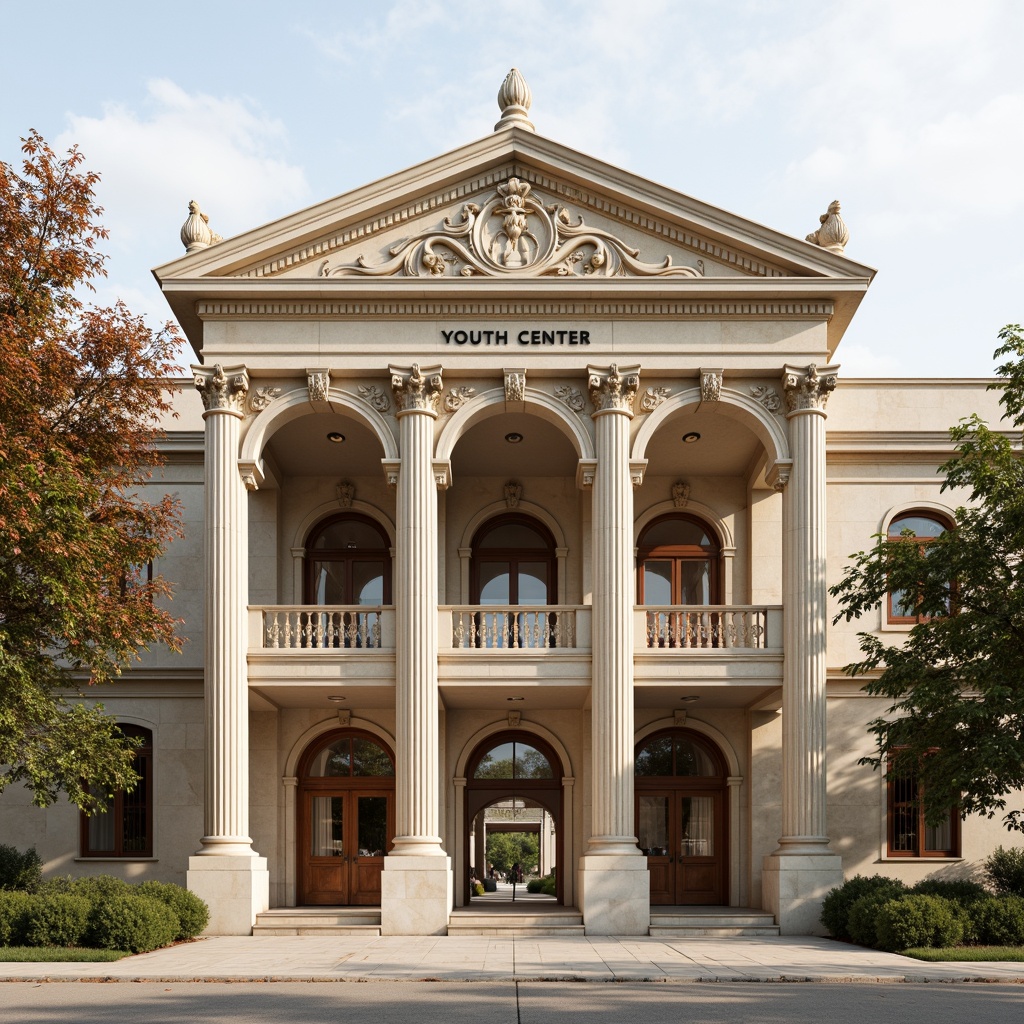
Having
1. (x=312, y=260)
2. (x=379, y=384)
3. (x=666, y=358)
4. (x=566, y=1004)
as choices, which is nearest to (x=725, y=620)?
(x=666, y=358)

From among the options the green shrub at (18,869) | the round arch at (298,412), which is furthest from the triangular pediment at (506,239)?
the green shrub at (18,869)

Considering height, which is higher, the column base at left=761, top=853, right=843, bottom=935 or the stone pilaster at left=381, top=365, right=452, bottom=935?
the stone pilaster at left=381, top=365, right=452, bottom=935

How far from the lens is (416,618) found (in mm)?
26188

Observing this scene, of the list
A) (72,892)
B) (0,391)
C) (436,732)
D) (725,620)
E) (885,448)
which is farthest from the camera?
(885,448)

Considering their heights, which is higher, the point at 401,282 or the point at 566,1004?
the point at 401,282

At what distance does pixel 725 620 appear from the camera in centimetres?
2802

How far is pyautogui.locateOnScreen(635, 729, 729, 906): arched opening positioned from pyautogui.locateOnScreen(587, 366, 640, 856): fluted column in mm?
4532

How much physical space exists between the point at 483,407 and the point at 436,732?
6648 millimetres

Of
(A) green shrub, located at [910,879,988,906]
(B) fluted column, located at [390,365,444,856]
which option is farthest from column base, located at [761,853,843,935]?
(B) fluted column, located at [390,365,444,856]

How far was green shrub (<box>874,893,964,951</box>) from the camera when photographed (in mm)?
21359

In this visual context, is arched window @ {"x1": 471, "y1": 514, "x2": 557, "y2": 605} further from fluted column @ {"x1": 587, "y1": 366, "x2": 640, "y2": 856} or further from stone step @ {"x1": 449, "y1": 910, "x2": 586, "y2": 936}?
stone step @ {"x1": 449, "y1": 910, "x2": 586, "y2": 936}

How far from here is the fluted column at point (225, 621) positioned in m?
25.5

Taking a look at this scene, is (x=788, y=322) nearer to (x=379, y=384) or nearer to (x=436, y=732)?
(x=379, y=384)

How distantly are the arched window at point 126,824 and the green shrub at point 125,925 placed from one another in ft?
27.5
